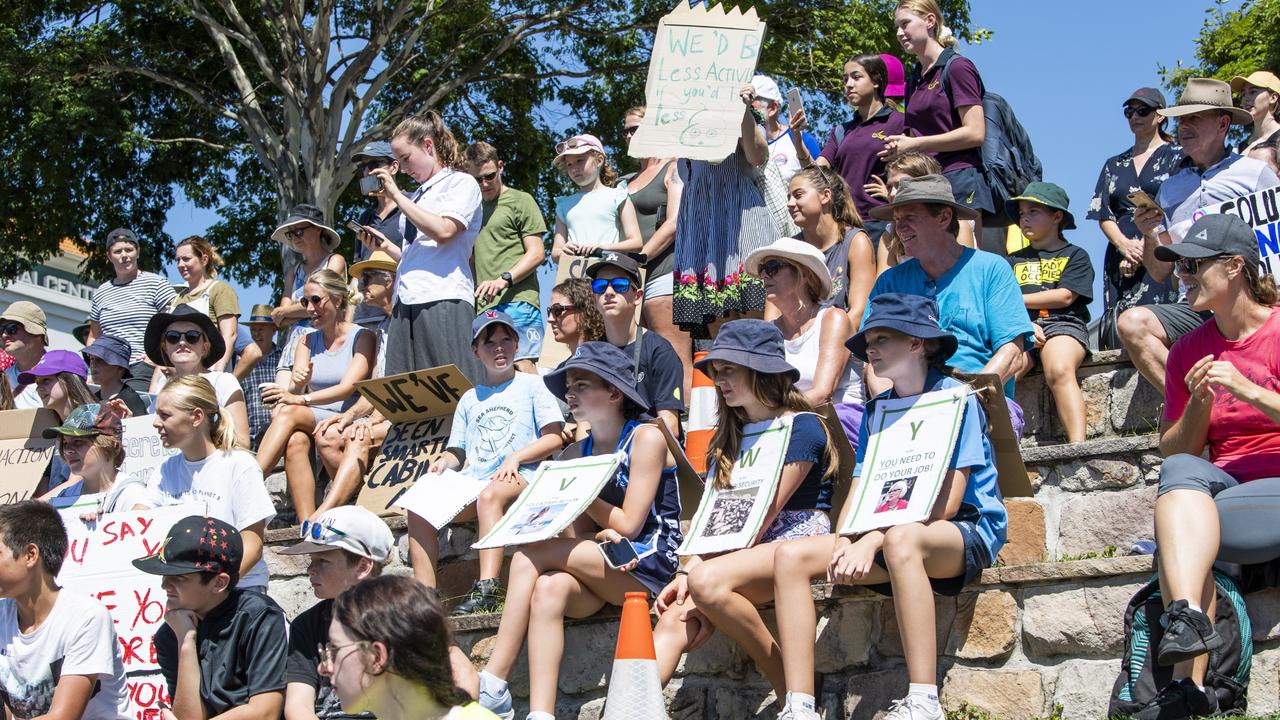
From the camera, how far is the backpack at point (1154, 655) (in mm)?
4969

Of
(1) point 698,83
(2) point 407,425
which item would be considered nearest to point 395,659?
(2) point 407,425

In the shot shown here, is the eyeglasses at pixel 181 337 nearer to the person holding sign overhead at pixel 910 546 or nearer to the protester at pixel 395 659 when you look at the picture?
the person holding sign overhead at pixel 910 546

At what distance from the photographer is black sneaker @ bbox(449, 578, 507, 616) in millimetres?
6959

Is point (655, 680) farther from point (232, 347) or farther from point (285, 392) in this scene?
point (232, 347)

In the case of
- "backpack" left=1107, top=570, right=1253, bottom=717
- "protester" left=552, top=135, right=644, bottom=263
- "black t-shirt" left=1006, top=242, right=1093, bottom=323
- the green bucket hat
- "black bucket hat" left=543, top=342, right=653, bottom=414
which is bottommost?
"backpack" left=1107, top=570, right=1253, bottom=717

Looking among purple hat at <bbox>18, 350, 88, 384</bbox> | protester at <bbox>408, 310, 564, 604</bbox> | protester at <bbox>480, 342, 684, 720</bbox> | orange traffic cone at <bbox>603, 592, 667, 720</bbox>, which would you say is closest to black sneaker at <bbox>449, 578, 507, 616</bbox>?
protester at <bbox>408, 310, 564, 604</bbox>

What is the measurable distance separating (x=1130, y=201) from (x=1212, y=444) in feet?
10.6

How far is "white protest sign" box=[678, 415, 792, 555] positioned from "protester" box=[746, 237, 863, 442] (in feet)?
2.98

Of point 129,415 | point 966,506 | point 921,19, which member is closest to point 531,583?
point 966,506

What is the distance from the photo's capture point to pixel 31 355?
10.9 metres

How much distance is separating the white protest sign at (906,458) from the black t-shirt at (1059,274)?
261cm

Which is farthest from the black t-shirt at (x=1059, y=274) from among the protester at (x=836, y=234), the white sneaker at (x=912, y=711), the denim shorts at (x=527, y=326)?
the white sneaker at (x=912, y=711)

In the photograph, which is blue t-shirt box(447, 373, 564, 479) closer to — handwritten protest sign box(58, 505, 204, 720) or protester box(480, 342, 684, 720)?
protester box(480, 342, 684, 720)

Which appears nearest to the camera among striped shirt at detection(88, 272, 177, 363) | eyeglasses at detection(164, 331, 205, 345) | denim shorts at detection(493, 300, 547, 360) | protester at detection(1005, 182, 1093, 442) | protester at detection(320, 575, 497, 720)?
protester at detection(320, 575, 497, 720)
